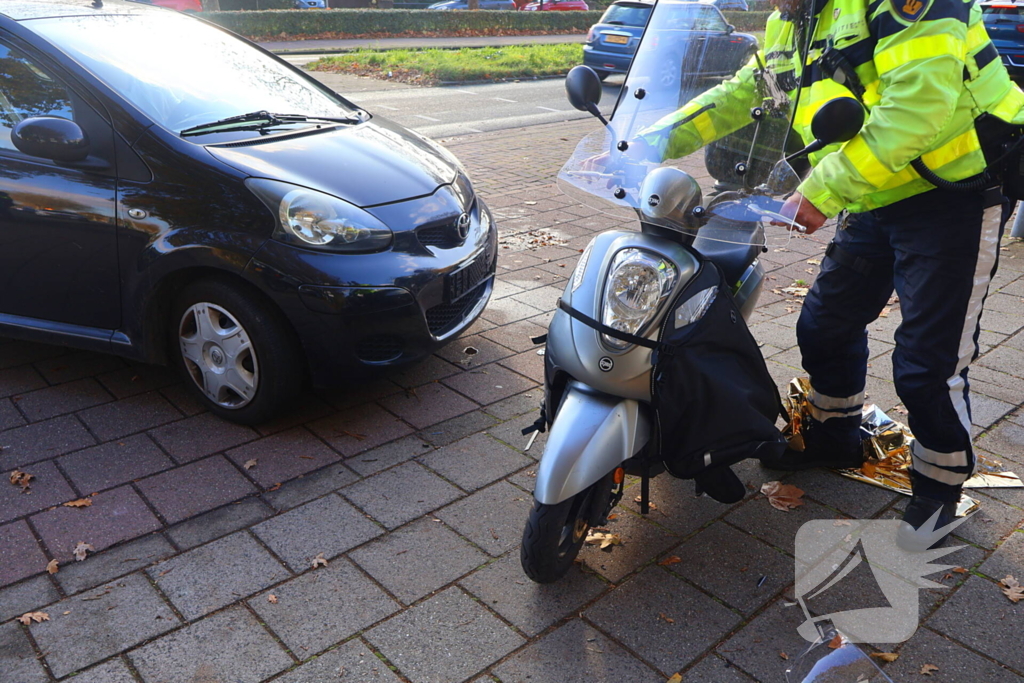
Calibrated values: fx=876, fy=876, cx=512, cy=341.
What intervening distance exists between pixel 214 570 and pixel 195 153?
5.85 feet

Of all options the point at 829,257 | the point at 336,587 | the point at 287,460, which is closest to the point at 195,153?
the point at 287,460

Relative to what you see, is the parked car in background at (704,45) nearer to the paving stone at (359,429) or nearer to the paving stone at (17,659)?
the paving stone at (359,429)

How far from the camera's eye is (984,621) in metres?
2.64

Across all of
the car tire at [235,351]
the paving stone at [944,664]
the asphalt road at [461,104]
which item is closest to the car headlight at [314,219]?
the car tire at [235,351]

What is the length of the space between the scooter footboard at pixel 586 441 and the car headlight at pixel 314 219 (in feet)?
4.57

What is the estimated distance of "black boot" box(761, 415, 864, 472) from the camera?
11.4 feet

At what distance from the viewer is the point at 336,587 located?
2.76m

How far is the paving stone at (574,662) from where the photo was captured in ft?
7.89

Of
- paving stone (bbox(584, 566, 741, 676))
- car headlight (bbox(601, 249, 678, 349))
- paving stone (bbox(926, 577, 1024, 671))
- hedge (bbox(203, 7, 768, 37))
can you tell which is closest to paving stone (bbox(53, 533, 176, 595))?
paving stone (bbox(584, 566, 741, 676))

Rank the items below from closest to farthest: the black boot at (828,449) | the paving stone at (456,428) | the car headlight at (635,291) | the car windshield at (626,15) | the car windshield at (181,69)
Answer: the car headlight at (635,291) < the black boot at (828,449) < the paving stone at (456,428) < the car windshield at (181,69) < the car windshield at (626,15)

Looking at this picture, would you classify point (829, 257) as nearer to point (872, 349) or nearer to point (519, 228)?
point (872, 349)

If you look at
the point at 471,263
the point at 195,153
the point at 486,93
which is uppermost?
the point at 195,153

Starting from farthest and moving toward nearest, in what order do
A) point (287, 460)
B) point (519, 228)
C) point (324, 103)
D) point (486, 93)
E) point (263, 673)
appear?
1. point (486, 93)
2. point (519, 228)
3. point (324, 103)
4. point (287, 460)
5. point (263, 673)

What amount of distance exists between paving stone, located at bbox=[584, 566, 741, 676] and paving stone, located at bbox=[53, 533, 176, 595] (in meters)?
1.45
